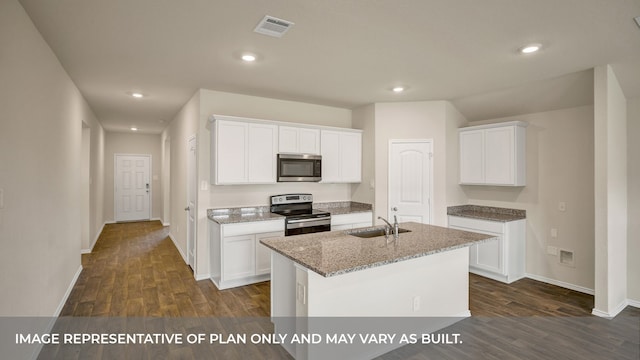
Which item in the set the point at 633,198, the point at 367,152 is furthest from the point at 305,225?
the point at 633,198

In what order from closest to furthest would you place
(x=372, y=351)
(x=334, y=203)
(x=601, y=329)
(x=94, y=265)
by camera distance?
(x=372, y=351), (x=601, y=329), (x=94, y=265), (x=334, y=203)

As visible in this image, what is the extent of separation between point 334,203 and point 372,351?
3.14 meters

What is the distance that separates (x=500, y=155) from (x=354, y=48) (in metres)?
2.94

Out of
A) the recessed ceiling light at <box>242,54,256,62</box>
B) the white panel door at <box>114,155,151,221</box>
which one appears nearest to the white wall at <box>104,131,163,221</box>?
the white panel door at <box>114,155,151,221</box>

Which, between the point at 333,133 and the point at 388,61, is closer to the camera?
the point at 388,61

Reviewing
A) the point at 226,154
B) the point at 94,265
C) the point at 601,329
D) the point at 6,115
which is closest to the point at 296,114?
the point at 226,154

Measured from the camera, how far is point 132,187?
30.5 feet

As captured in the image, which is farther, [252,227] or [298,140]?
[298,140]

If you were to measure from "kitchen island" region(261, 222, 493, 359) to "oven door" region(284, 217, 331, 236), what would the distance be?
1.34 metres

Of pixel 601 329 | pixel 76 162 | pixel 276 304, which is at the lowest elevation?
pixel 601 329

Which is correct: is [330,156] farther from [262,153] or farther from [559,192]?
[559,192]

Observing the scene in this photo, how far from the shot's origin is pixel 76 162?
14.5ft

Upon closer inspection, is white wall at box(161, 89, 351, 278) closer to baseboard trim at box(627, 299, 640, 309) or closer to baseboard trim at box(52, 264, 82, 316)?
baseboard trim at box(52, 264, 82, 316)

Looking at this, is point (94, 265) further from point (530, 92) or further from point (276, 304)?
point (530, 92)
